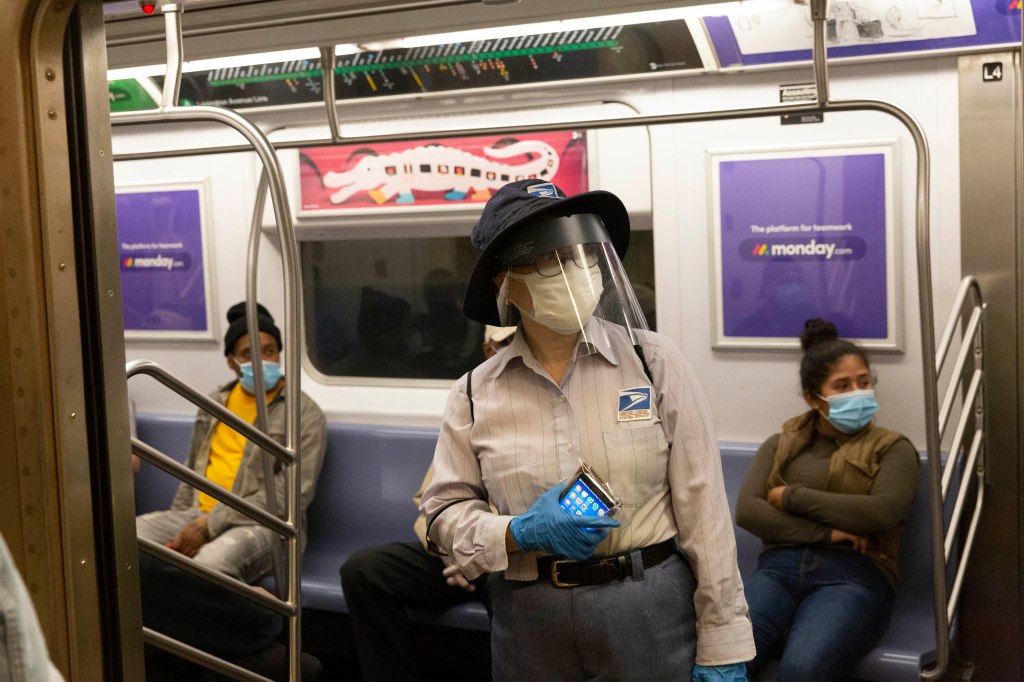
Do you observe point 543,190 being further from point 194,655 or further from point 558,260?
point 194,655

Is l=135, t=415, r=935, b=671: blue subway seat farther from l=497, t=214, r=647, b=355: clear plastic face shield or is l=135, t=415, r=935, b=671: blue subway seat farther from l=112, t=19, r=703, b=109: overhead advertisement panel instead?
l=497, t=214, r=647, b=355: clear plastic face shield

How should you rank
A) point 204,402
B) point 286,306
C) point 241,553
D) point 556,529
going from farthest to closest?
point 241,553, point 286,306, point 204,402, point 556,529

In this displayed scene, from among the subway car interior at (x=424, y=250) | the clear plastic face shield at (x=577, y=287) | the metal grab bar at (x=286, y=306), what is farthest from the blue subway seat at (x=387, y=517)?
the clear plastic face shield at (x=577, y=287)

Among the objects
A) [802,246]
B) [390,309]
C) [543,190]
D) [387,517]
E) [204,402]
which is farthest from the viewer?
[390,309]

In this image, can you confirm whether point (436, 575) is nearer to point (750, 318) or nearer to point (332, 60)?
point (750, 318)

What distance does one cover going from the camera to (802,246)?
434 cm

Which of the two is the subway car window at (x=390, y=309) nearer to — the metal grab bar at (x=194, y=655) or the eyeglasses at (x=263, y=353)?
the eyeglasses at (x=263, y=353)

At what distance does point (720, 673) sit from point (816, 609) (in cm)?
133

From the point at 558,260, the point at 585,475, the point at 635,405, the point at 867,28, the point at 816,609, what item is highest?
the point at 867,28

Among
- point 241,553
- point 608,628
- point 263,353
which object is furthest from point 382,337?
point 608,628

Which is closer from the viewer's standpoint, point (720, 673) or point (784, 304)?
point (720, 673)

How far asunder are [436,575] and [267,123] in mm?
2400

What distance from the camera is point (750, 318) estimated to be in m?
4.46

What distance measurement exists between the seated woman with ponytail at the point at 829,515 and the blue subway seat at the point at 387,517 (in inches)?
6.1
